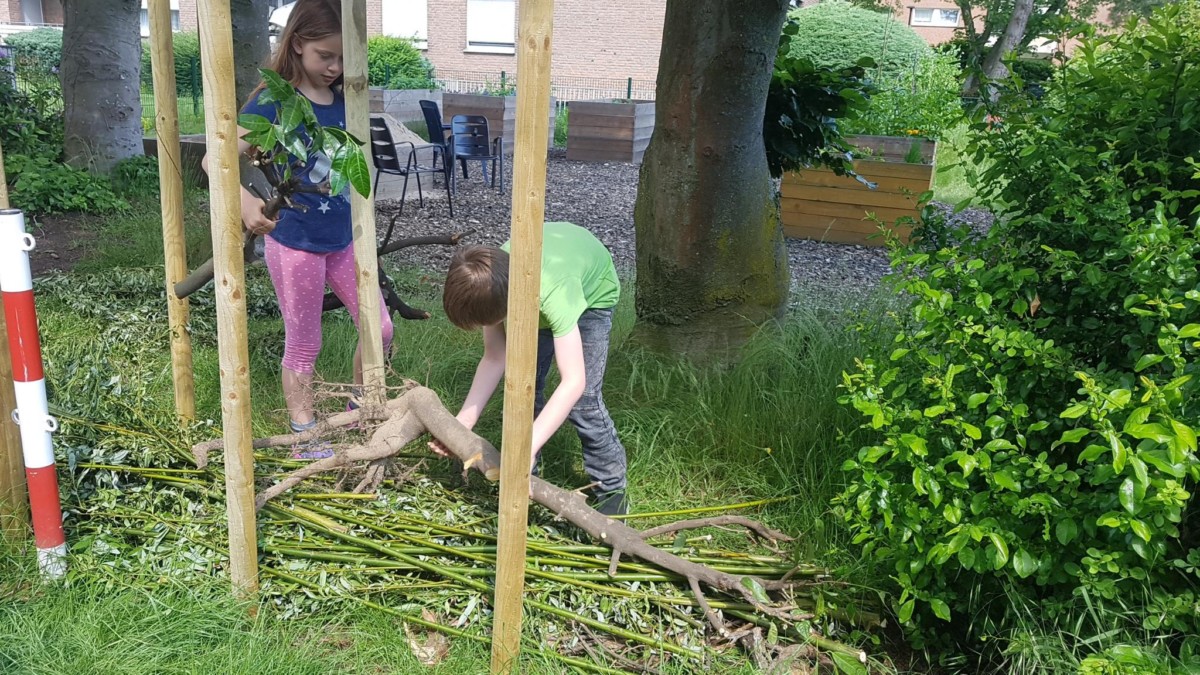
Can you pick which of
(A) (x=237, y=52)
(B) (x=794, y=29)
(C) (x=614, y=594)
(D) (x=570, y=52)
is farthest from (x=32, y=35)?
(C) (x=614, y=594)

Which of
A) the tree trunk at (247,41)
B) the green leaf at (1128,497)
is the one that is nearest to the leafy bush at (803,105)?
the green leaf at (1128,497)

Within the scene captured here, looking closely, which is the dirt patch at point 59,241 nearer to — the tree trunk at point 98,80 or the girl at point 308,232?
the tree trunk at point 98,80

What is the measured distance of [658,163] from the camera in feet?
13.1

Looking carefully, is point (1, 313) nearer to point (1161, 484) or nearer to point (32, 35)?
point (1161, 484)

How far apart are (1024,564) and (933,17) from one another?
54.2 meters

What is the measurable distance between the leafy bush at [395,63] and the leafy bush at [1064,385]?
76.6ft

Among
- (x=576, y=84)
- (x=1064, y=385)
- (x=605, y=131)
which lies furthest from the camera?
(x=576, y=84)

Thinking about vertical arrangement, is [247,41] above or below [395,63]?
below

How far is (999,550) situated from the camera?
199 centimetres

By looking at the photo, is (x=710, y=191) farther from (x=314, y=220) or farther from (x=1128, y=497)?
(x=1128, y=497)

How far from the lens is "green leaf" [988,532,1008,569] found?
6.48ft

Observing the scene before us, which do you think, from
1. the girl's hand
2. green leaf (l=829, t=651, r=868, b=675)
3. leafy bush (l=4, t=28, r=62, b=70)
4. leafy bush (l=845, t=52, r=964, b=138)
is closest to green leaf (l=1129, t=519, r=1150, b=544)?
green leaf (l=829, t=651, r=868, b=675)

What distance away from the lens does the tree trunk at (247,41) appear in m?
6.56

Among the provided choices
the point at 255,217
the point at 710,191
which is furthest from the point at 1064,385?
the point at 255,217
